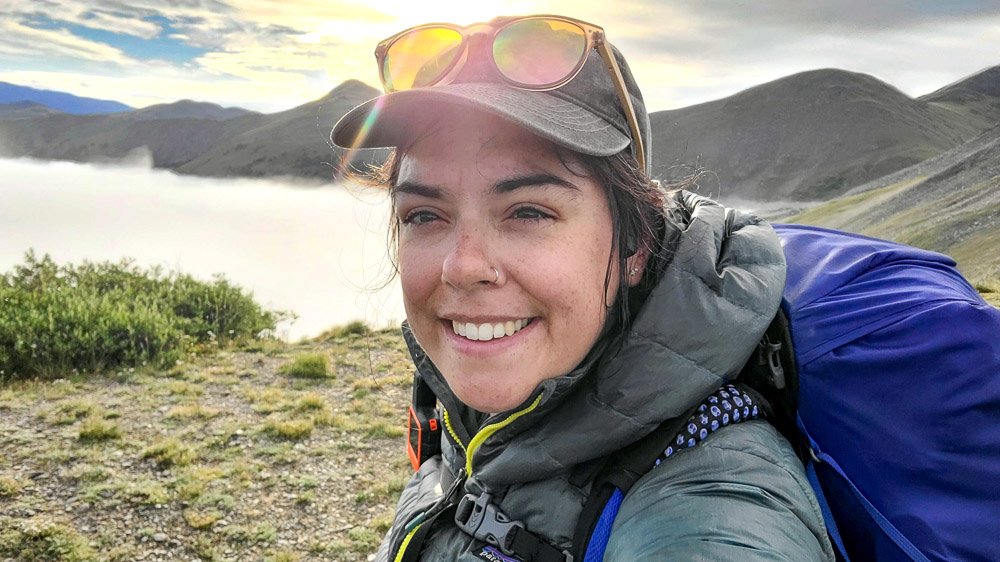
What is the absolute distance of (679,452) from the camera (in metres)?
1.49

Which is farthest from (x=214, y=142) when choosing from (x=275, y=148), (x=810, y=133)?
(x=810, y=133)

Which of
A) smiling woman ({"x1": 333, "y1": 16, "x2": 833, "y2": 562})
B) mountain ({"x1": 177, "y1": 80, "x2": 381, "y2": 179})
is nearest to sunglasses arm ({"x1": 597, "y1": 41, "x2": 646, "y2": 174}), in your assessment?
smiling woman ({"x1": 333, "y1": 16, "x2": 833, "y2": 562})

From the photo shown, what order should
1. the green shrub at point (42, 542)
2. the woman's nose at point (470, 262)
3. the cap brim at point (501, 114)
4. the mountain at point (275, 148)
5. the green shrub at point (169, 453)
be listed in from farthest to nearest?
the mountain at point (275, 148) → the green shrub at point (169, 453) → the green shrub at point (42, 542) → the woman's nose at point (470, 262) → the cap brim at point (501, 114)

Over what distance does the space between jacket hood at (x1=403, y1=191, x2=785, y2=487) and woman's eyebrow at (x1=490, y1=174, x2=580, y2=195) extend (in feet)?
1.27

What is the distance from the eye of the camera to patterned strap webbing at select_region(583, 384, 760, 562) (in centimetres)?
148

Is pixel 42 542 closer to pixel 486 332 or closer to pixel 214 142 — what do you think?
pixel 486 332

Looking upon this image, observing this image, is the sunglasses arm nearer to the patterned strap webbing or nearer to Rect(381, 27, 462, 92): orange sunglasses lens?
Rect(381, 27, 462, 92): orange sunglasses lens

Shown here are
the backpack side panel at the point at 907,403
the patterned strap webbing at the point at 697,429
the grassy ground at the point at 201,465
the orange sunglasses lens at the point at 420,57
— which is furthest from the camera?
the grassy ground at the point at 201,465

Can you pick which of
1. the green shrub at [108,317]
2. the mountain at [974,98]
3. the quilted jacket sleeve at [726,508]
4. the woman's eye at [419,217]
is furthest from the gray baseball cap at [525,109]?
the mountain at [974,98]

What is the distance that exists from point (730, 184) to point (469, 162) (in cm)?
12677

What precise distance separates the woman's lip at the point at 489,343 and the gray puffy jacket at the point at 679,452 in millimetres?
158

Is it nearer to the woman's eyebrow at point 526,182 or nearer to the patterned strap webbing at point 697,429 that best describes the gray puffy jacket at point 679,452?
the patterned strap webbing at point 697,429

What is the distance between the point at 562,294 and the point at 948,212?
3408 centimetres

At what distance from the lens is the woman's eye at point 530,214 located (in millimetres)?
1718
